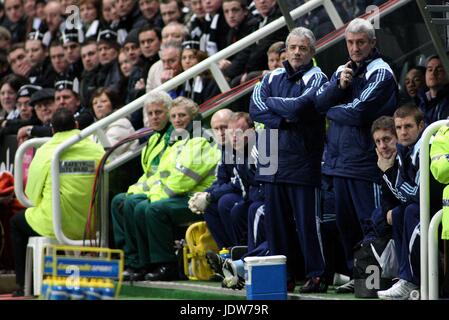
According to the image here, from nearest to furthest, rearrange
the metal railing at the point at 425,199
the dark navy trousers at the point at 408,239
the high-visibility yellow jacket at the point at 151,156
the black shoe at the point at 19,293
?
the metal railing at the point at 425,199 < the dark navy trousers at the point at 408,239 < the high-visibility yellow jacket at the point at 151,156 < the black shoe at the point at 19,293

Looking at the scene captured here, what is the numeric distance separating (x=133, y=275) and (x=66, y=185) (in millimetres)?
1255

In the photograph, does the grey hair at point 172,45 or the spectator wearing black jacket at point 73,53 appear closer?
the grey hair at point 172,45

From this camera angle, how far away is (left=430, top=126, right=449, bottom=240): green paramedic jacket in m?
9.17

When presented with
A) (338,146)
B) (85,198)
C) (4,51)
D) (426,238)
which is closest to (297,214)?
(338,146)

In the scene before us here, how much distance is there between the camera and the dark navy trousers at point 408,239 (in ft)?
31.9

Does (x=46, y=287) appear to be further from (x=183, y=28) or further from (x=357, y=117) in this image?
(x=183, y=28)

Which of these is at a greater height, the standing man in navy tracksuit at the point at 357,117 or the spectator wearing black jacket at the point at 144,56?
the spectator wearing black jacket at the point at 144,56

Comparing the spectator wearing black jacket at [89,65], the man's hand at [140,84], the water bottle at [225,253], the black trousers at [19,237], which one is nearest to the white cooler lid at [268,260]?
the water bottle at [225,253]

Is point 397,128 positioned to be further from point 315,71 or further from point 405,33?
point 405,33

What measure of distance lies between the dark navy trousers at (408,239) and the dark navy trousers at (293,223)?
85cm

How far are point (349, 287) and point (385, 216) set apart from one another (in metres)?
0.74

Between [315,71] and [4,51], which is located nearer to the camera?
[315,71]

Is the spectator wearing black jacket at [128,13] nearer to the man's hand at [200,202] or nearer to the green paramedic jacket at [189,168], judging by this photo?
the green paramedic jacket at [189,168]

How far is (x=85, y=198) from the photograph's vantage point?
13.6 m
